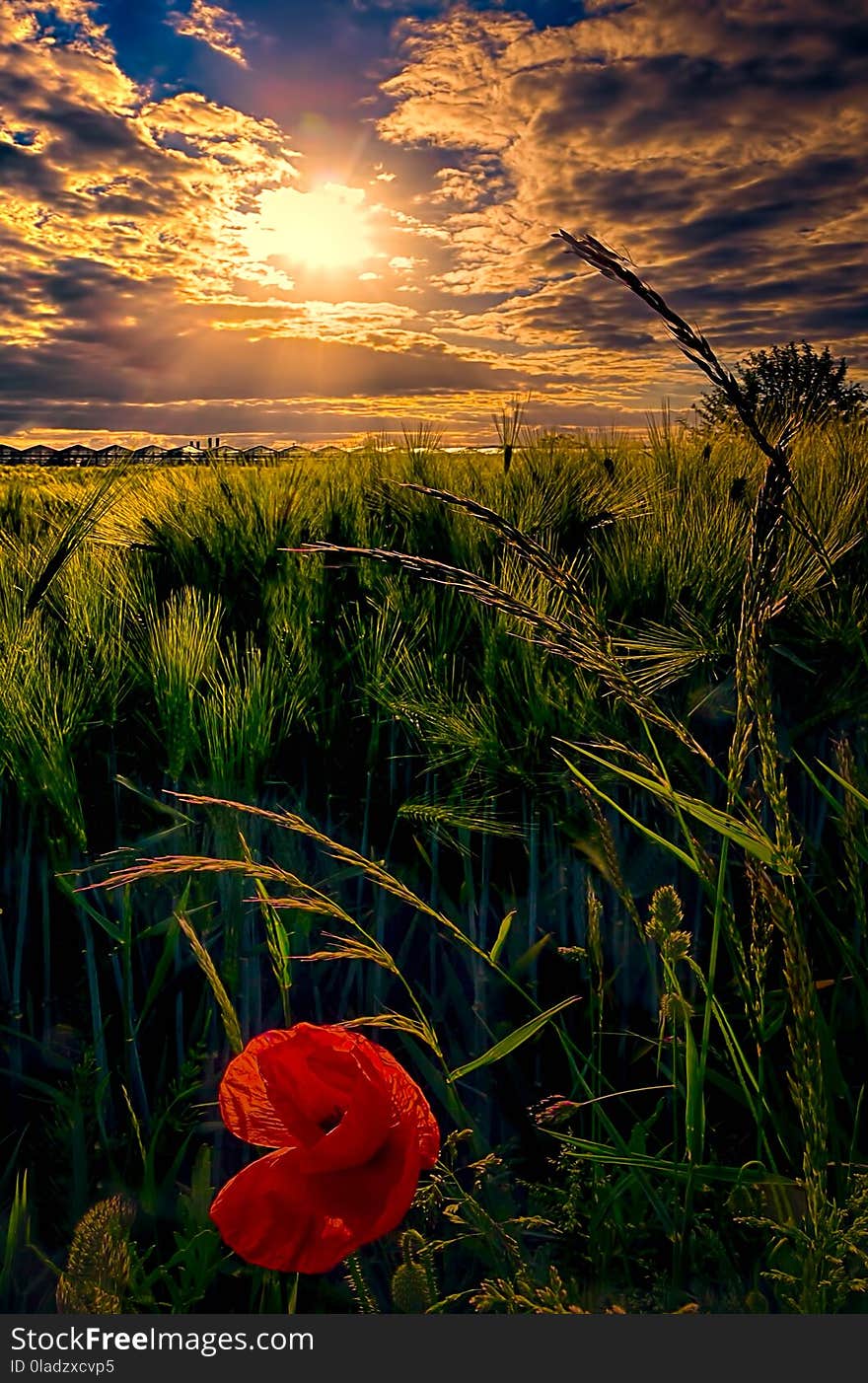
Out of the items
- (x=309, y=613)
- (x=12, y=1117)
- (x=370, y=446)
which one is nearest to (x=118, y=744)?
(x=309, y=613)

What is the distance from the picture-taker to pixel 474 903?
1.04 meters

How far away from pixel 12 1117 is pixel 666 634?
92 centimetres

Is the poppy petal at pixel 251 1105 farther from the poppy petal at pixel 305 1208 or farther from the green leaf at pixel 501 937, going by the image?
the green leaf at pixel 501 937

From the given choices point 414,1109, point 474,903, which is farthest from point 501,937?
point 474,903

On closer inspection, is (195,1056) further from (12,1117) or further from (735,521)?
(735,521)

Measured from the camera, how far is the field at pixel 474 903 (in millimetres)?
548

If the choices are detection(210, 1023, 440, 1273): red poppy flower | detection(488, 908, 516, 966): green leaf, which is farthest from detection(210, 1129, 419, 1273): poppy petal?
detection(488, 908, 516, 966): green leaf

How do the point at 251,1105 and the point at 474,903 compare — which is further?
the point at 474,903

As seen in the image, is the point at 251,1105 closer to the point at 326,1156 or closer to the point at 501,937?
the point at 326,1156

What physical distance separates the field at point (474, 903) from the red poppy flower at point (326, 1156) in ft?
0.11

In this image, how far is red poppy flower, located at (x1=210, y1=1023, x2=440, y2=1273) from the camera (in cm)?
49

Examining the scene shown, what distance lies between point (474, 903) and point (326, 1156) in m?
0.55

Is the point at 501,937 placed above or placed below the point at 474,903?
above

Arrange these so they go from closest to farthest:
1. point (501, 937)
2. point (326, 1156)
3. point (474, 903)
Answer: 1. point (326, 1156)
2. point (501, 937)
3. point (474, 903)
